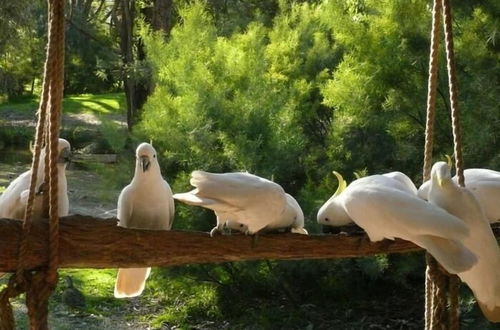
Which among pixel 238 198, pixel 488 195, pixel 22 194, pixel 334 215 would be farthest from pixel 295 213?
pixel 22 194

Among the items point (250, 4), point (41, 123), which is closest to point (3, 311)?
point (41, 123)

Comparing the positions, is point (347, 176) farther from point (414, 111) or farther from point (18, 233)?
point (18, 233)

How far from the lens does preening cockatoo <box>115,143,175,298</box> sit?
1.61 meters

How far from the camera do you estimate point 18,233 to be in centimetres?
114

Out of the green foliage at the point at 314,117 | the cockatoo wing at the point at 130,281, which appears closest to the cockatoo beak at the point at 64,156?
the cockatoo wing at the point at 130,281

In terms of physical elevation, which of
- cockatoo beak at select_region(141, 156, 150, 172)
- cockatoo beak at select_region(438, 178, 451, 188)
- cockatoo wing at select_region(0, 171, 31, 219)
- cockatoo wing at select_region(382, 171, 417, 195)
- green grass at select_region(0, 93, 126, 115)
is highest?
cockatoo beak at select_region(438, 178, 451, 188)

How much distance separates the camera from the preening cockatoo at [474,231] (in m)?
1.40

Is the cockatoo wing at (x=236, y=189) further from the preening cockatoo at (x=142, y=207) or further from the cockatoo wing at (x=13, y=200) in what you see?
the cockatoo wing at (x=13, y=200)

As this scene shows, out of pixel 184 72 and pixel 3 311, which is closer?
pixel 3 311

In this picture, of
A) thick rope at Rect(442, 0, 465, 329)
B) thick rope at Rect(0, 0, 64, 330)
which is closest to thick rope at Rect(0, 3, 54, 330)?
thick rope at Rect(0, 0, 64, 330)

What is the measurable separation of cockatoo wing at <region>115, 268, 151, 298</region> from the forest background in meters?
1.52

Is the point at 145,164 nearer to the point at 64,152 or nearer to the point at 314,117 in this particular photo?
the point at 64,152

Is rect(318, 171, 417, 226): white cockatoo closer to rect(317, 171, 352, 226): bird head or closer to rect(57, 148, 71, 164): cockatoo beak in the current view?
rect(317, 171, 352, 226): bird head

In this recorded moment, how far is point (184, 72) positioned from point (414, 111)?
105cm
